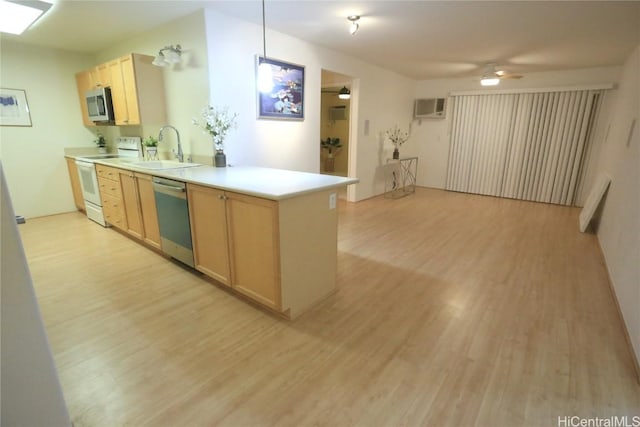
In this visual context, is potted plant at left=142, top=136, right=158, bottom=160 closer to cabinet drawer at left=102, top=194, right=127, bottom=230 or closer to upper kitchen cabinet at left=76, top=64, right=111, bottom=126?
cabinet drawer at left=102, top=194, right=127, bottom=230

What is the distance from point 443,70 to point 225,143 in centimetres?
451

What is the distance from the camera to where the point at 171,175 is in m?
2.62

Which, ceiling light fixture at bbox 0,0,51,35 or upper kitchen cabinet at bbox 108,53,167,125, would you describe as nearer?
ceiling light fixture at bbox 0,0,51,35

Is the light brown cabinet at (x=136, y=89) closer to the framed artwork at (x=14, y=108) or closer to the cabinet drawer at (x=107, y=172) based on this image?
the cabinet drawer at (x=107, y=172)

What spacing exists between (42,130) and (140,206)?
276 centimetres

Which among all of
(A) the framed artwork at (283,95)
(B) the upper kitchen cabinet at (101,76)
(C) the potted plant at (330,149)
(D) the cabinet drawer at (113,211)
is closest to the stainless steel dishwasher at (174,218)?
(D) the cabinet drawer at (113,211)

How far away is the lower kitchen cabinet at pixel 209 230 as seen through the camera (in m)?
2.27

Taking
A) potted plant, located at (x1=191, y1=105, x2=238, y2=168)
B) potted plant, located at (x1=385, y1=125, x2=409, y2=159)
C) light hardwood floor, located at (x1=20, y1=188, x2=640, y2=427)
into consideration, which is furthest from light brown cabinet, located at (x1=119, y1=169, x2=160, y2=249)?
potted plant, located at (x1=385, y1=125, x2=409, y2=159)

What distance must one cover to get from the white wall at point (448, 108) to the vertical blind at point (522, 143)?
0.18 m

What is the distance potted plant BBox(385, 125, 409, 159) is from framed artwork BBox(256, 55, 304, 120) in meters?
2.71

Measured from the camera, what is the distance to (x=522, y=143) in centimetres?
588

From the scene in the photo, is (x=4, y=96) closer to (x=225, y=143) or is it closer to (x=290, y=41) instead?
(x=225, y=143)

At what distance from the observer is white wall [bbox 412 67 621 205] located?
524 cm

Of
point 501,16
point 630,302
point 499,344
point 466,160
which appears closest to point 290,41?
point 501,16
